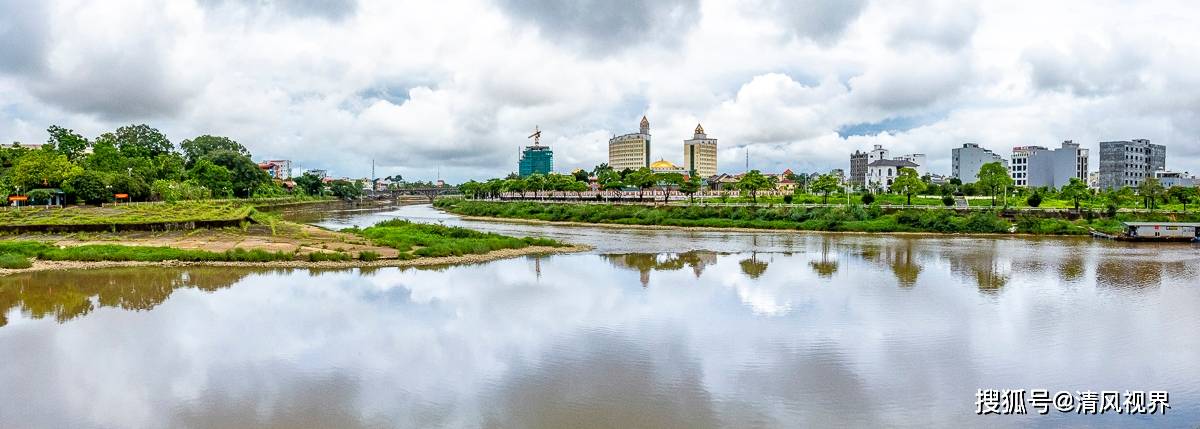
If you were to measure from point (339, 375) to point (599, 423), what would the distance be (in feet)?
16.6

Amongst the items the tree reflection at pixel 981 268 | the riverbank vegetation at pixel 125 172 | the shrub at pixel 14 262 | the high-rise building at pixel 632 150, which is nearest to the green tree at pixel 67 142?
the riverbank vegetation at pixel 125 172

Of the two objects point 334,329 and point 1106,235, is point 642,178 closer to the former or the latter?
point 1106,235

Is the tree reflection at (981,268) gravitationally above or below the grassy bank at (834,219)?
below

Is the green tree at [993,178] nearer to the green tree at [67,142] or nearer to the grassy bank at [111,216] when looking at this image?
the grassy bank at [111,216]

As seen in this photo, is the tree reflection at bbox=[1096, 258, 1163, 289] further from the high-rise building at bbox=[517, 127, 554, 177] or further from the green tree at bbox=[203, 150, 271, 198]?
the high-rise building at bbox=[517, 127, 554, 177]

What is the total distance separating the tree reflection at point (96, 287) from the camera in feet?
59.1

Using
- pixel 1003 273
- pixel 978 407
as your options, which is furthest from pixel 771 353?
pixel 1003 273

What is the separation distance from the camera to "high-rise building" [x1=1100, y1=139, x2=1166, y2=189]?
86062mm

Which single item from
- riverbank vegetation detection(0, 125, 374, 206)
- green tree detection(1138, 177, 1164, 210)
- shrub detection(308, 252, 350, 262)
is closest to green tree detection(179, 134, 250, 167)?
riverbank vegetation detection(0, 125, 374, 206)

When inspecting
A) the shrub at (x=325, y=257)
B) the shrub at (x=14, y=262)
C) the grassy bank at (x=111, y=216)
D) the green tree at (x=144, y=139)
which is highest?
the green tree at (x=144, y=139)

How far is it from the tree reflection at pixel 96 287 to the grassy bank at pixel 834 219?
117 ft

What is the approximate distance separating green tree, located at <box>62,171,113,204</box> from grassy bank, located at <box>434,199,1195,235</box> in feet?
117

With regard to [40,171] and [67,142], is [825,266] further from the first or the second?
[67,142]

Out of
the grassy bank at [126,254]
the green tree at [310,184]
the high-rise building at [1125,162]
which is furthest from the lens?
the green tree at [310,184]
